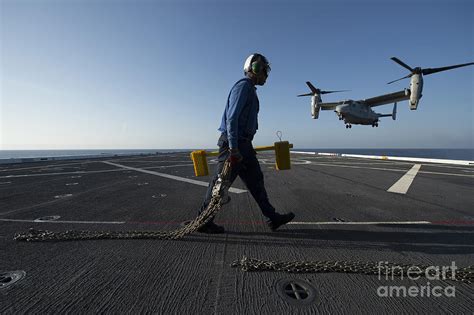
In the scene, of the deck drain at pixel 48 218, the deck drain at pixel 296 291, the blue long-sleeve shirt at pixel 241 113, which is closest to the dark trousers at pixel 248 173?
the blue long-sleeve shirt at pixel 241 113

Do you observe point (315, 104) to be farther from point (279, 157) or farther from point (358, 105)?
point (279, 157)

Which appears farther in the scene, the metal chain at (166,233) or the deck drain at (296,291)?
the metal chain at (166,233)

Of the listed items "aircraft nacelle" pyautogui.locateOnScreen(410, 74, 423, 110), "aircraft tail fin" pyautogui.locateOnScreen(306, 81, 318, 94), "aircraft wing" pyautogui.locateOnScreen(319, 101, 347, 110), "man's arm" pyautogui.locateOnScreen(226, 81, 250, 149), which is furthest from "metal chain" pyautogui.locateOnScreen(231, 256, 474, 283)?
"aircraft tail fin" pyautogui.locateOnScreen(306, 81, 318, 94)

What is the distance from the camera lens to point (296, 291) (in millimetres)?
1650

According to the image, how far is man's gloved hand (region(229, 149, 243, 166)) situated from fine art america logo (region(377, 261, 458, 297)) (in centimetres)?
191

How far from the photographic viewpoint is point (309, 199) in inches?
191

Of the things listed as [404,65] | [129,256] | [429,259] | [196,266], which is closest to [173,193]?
[129,256]

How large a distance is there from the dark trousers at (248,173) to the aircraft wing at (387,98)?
34422mm

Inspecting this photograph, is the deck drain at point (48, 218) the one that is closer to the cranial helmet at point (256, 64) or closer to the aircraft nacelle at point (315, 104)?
the cranial helmet at point (256, 64)

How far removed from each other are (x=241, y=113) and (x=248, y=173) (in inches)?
36.2

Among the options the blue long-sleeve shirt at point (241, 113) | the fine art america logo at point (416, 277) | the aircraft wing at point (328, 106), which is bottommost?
the fine art america logo at point (416, 277)

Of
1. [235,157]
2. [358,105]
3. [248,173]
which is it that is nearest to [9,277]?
[235,157]

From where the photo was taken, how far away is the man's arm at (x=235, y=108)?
2670mm

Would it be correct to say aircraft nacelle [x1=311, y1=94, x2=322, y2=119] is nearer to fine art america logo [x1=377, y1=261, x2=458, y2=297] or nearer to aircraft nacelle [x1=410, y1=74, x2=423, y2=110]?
aircraft nacelle [x1=410, y1=74, x2=423, y2=110]
